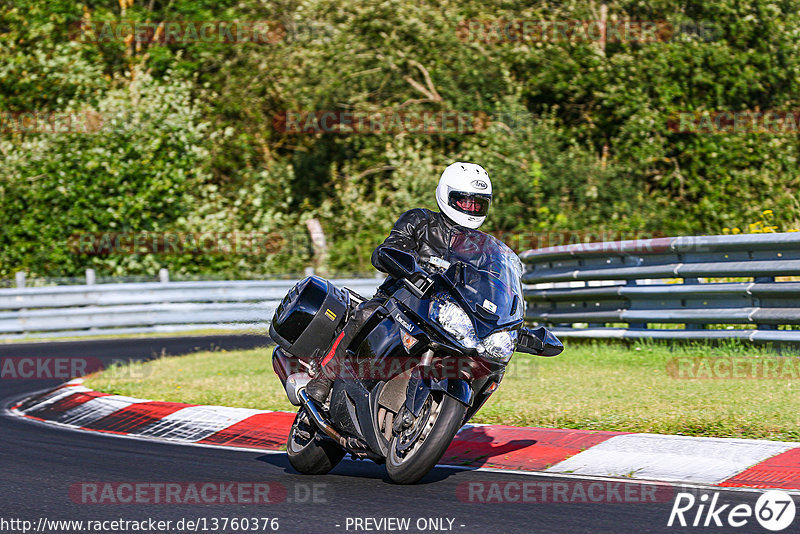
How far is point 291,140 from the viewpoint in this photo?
29.2 m

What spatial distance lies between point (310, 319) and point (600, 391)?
10.3 ft

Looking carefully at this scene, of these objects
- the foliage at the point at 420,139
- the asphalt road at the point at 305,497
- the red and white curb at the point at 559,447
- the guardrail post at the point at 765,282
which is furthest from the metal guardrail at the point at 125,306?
the asphalt road at the point at 305,497

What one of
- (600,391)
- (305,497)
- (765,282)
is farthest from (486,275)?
(765,282)

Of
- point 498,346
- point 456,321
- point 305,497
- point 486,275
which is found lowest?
point 305,497

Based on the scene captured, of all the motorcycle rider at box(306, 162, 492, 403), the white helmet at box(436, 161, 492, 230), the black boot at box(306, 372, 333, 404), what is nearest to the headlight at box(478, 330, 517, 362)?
the motorcycle rider at box(306, 162, 492, 403)

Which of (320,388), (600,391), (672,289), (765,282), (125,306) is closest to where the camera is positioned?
(320,388)

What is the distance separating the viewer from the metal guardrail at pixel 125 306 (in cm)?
1947

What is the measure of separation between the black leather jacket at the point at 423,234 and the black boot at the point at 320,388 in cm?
83

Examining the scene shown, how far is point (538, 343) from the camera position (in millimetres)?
6105

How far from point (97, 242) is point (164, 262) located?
1.51m

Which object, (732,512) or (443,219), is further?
(443,219)

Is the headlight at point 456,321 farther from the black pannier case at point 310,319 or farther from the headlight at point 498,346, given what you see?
the black pannier case at point 310,319

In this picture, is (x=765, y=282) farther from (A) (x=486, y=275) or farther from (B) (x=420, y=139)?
(B) (x=420, y=139)

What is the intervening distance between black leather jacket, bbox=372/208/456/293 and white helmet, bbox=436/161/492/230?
3.1 inches
